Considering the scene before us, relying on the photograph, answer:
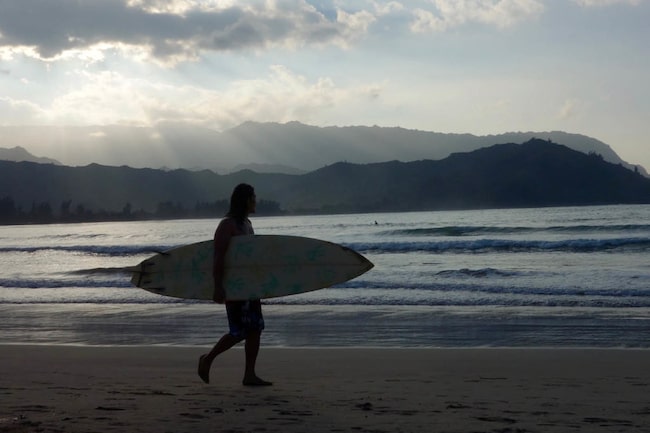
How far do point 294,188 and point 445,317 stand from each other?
91156 mm

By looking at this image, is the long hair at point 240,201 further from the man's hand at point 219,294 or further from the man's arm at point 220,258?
the man's hand at point 219,294

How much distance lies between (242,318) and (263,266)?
62 cm

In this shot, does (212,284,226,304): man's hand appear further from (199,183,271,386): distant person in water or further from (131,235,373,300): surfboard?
(131,235,373,300): surfboard

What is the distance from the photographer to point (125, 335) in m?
9.73

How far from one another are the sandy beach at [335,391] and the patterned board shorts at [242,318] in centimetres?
46

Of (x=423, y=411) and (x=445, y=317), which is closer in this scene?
(x=423, y=411)

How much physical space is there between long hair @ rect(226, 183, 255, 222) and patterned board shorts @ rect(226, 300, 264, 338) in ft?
2.13

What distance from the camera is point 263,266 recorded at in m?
6.19

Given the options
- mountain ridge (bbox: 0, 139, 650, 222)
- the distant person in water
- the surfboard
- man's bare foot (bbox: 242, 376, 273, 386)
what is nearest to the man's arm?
the distant person in water

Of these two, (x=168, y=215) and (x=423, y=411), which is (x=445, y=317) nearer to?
(x=423, y=411)

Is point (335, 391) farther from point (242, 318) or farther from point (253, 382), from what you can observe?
point (242, 318)

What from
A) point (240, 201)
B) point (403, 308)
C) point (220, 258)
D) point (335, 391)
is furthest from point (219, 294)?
point (403, 308)

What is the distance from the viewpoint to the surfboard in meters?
6.09

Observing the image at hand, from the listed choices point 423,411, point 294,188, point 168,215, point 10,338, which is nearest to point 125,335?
point 10,338
